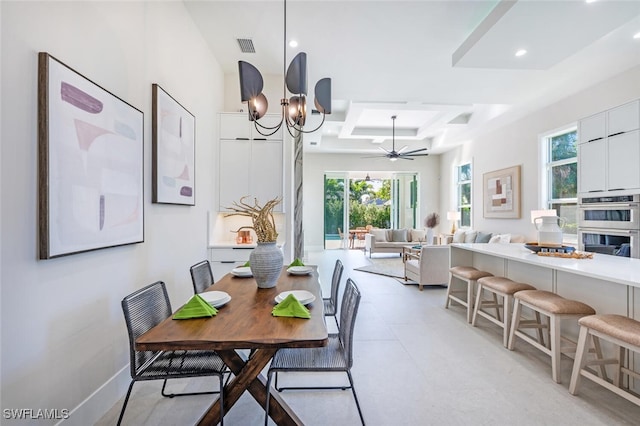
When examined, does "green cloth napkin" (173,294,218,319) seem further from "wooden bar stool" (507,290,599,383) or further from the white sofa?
the white sofa

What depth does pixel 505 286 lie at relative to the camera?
2.89 metres

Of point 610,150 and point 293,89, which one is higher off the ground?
point 293,89

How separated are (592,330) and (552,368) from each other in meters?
0.60

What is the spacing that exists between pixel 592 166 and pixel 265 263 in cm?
455

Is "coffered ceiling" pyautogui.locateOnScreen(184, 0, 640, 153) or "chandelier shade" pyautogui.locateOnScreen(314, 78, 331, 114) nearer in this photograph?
"chandelier shade" pyautogui.locateOnScreen(314, 78, 331, 114)

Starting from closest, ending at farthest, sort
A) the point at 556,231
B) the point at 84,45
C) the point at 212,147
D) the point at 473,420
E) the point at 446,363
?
the point at 84,45 < the point at 473,420 < the point at 446,363 < the point at 556,231 < the point at 212,147

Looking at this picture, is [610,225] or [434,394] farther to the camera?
[610,225]

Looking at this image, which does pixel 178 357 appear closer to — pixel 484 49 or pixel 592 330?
pixel 592 330

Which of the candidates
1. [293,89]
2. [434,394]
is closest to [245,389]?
[434,394]

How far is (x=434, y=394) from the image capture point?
6.95 feet

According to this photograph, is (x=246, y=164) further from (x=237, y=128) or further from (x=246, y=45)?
(x=246, y=45)

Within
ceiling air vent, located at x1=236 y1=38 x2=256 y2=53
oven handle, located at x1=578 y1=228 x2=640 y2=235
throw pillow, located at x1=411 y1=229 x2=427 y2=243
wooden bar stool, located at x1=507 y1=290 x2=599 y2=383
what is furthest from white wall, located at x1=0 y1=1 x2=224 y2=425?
throw pillow, located at x1=411 y1=229 x2=427 y2=243

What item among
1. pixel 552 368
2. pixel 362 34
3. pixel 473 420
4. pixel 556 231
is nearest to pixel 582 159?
pixel 556 231

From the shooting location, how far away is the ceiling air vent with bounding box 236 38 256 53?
3.49 meters
